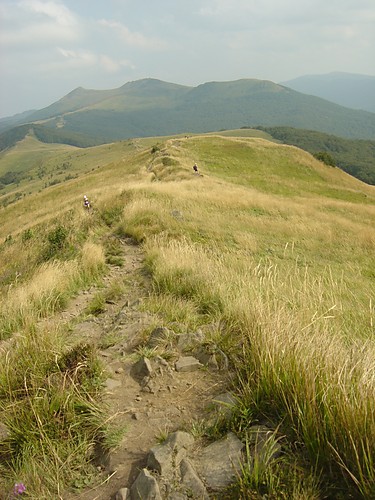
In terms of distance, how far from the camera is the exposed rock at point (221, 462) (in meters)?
2.19

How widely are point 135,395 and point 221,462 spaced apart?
114cm

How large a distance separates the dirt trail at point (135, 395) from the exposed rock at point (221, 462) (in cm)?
34

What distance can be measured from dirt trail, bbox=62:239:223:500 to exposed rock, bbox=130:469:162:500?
111mm

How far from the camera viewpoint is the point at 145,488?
7.13 ft

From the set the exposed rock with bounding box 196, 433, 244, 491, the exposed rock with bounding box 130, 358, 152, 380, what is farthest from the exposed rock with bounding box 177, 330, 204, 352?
the exposed rock with bounding box 196, 433, 244, 491

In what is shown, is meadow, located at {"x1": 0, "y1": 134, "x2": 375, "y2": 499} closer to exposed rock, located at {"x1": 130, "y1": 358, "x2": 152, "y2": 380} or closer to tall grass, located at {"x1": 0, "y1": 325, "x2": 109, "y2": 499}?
tall grass, located at {"x1": 0, "y1": 325, "x2": 109, "y2": 499}

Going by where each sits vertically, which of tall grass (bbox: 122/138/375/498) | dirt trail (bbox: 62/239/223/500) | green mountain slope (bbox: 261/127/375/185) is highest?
green mountain slope (bbox: 261/127/375/185)

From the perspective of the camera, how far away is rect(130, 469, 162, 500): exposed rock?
2127 millimetres

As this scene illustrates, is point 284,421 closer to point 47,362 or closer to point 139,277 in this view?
point 47,362

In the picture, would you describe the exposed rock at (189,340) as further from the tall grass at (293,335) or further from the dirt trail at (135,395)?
the tall grass at (293,335)

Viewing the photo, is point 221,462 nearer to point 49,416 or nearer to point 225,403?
point 225,403

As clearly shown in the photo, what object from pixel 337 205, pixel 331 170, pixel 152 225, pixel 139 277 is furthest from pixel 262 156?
pixel 139 277

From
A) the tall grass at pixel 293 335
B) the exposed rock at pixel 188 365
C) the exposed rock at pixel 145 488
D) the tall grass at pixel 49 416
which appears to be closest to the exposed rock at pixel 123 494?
the exposed rock at pixel 145 488

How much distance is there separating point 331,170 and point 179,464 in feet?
163
